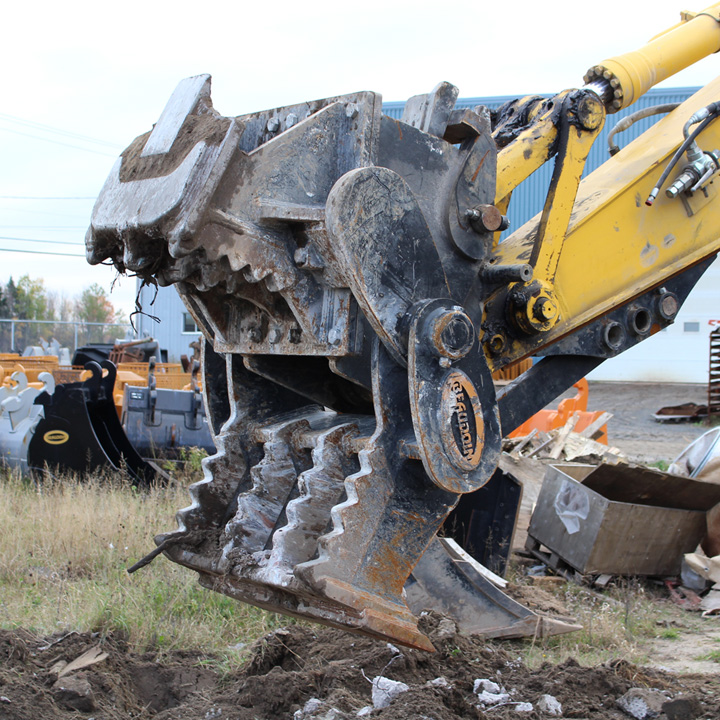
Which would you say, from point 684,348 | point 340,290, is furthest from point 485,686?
point 684,348

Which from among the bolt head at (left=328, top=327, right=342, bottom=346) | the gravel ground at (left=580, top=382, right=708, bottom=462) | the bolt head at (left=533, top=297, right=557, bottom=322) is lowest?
the gravel ground at (left=580, top=382, right=708, bottom=462)

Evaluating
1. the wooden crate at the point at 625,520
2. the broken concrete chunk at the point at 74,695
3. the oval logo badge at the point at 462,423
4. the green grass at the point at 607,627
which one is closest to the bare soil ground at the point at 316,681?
the broken concrete chunk at the point at 74,695

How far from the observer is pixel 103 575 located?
5.32 meters

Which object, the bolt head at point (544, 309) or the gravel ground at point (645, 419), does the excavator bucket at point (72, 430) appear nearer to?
the bolt head at point (544, 309)

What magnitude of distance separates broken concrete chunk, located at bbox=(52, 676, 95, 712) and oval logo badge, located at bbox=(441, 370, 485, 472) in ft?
6.39

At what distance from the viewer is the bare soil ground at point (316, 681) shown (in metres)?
3.36

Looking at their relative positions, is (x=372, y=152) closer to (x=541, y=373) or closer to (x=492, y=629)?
(x=541, y=373)

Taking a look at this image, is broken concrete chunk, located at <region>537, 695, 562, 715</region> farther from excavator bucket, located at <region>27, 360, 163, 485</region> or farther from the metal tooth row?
excavator bucket, located at <region>27, 360, 163, 485</region>

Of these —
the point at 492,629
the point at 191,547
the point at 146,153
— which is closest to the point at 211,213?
the point at 146,153

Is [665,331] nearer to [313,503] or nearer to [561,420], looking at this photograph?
[561,420]

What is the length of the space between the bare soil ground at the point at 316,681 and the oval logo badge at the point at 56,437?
4242 millimetres

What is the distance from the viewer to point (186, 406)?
9.09 meters

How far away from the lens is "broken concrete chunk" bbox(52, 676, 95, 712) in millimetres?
3379

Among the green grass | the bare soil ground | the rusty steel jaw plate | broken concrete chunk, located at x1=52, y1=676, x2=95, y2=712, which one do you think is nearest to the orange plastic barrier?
the green grass
